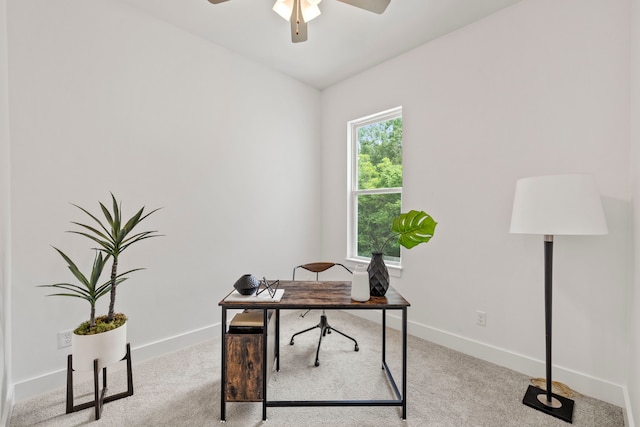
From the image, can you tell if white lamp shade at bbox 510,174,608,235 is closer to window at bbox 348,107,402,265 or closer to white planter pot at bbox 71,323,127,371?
window at bbox 348,107,402,265

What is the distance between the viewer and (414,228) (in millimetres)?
1713

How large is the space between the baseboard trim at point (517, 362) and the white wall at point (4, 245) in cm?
286

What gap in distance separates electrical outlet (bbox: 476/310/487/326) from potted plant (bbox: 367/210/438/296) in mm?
1208

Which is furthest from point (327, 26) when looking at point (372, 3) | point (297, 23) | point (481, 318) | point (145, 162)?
point (481, 318)

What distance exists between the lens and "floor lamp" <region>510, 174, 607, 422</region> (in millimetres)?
1603

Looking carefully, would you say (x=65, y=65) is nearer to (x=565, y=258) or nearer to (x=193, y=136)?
(x=193, y=136)

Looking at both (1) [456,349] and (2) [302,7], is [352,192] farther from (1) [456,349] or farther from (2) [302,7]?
(2) [302,7]

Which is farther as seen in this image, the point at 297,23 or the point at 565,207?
the point at 297,23

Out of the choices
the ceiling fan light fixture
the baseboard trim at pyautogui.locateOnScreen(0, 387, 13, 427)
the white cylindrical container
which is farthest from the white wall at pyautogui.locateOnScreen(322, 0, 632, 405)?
the baseboard trim at pyautogui.locateOnScreen(0, 387, 13, 427)

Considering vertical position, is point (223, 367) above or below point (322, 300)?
below

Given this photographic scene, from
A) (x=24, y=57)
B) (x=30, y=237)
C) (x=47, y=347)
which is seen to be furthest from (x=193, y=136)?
(x=47, y=347)

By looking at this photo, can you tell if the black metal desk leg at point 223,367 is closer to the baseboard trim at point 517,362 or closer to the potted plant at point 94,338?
the potted plant at point 94,338

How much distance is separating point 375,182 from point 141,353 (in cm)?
274

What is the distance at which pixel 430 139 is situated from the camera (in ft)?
9.12
